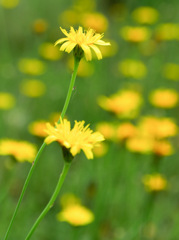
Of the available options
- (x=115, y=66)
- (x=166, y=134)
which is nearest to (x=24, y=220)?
(x=166, y=134)

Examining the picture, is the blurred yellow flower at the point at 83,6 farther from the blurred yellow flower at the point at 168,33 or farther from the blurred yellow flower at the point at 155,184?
the blurred yellow flower at the point at 155,184

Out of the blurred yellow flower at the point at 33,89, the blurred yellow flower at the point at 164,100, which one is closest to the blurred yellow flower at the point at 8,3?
the blurred yellow flower at the point at 33,89

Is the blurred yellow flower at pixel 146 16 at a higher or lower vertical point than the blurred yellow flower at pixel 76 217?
higher

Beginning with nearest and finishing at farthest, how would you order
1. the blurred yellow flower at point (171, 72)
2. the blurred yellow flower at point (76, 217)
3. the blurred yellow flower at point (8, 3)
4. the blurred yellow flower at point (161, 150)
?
1. the blurred yellow flower at point (76, 217)
2. the blurred yellow flower at point (161, 150)
3. the blurred yellow flower at point (171, 72)
4. the blurred yellow flower at point (8, 3)

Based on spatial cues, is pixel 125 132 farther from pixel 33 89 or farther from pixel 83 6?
pixel 83 6

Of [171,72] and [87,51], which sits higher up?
[171,72]

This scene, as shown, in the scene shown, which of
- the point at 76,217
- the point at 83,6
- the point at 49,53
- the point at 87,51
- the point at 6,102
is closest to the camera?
the point at 87,51

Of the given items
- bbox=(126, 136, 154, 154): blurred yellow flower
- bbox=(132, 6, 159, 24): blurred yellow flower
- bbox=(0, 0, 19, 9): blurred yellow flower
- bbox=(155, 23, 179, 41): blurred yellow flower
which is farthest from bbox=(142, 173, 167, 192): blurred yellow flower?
bbox=(0, 0, 19, 9): blurred yellow flower

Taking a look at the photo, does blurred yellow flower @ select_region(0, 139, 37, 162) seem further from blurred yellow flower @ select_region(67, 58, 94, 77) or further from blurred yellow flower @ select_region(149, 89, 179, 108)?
blurred yellow flower @ select_region(67, 58, 94, 77)

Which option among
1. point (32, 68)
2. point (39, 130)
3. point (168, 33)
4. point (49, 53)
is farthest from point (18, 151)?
point (168, 33)
